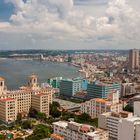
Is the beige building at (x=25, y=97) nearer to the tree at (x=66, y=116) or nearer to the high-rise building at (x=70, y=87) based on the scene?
the tree at (x=66, y=116)

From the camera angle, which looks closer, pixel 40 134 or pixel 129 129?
pixel 129 129

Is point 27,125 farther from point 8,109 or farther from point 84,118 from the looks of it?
point 84,118

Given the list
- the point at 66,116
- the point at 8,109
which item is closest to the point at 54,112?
the point at 66,116

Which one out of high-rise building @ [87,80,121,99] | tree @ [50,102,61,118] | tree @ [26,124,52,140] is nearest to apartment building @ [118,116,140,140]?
tree @ [26,124,52,140]

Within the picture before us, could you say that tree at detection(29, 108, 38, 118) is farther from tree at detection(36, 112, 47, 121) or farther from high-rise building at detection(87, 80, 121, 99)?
high-rise building at detection(87, 80, 121, 99)

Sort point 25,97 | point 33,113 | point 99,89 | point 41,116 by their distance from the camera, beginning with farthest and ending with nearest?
point 99,89
point 25,97
point 33,113
point 41,116

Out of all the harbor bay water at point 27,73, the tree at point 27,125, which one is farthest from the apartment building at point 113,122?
the harbor bay water at point 27,73
